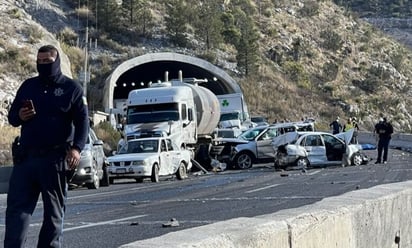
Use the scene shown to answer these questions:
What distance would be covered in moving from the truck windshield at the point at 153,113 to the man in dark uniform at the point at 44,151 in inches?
1026

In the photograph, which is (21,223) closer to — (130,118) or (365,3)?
(130,118)

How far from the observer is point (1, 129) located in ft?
119

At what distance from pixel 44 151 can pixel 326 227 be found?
103 inches

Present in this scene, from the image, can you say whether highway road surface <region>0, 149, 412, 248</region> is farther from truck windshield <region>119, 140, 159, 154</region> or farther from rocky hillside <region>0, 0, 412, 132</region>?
rocky hillside <region>0, 0, 412, 132</region>

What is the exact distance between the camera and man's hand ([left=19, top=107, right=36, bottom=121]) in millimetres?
7344

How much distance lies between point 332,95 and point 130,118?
47.3 metres

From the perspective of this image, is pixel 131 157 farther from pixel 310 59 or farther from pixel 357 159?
pixel 310 59

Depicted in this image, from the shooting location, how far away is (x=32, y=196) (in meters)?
7.50

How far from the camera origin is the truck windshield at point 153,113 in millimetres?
33812

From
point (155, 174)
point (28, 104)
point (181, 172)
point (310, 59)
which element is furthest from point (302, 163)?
point (310, 59)

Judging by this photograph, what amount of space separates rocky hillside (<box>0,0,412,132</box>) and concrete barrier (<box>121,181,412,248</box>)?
4257cm

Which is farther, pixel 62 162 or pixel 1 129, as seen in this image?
pixel 1 129

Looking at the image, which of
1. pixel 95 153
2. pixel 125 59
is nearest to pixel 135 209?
pixel 95 153

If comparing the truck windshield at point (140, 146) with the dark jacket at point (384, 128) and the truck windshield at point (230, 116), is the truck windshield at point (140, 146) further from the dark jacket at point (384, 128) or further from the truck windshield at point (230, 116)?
the truck windshield at point (230, 116)
